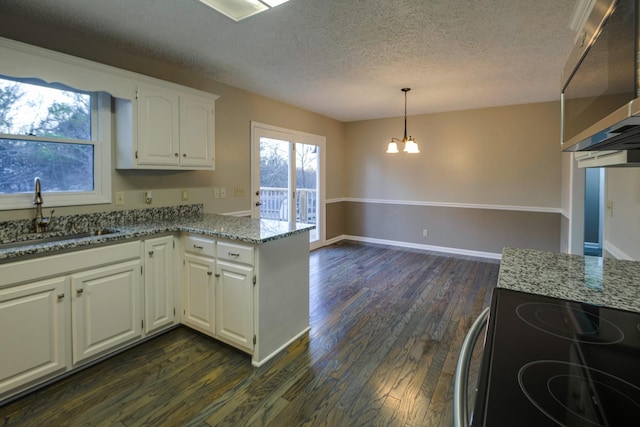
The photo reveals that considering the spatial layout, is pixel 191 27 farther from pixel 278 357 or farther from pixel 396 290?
pixel 396 290

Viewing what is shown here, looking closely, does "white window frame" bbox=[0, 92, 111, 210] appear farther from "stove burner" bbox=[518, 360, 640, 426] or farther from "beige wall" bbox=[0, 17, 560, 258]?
"stove burner" bbox=[518, 360, 640, 426]

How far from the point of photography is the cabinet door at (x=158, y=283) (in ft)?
7.95

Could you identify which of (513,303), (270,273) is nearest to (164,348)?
(270,273)

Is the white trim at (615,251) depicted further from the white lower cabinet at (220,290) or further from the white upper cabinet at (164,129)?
the white upper cabinet at (164,129)

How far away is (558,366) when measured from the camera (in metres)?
0.76

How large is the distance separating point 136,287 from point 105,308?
0.75 feet

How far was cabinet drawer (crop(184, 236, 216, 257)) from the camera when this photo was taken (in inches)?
94.1

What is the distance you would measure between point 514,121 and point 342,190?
307 cm

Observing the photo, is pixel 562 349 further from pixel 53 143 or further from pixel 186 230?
pixel 53 143

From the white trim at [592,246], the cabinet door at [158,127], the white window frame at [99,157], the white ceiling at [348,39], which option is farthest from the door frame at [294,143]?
the white trim at [592,246]

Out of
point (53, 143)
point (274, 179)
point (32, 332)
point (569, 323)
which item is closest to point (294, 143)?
A: point (274, 179)

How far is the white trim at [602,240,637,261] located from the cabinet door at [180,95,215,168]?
328 cm

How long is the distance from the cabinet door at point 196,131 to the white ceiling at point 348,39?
418 millimetres

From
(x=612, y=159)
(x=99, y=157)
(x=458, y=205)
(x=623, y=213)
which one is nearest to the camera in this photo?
(x=612, y=159)
